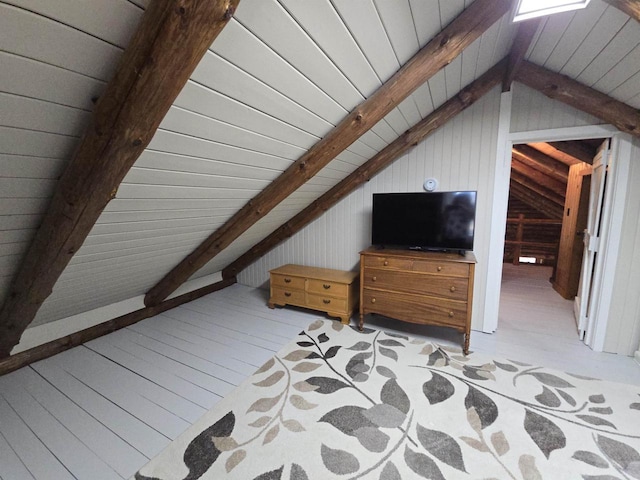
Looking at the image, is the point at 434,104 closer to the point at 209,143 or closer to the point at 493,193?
the point at 493,193

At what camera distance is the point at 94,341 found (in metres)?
2.56

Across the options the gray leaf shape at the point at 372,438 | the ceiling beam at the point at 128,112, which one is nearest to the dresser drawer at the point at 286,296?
the gray leaf shape at the point at 372,438

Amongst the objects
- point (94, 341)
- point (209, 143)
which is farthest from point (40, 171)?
point (94, 341)

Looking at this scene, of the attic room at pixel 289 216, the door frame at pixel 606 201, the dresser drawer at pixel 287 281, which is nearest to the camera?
the attic room at pixel 289 216

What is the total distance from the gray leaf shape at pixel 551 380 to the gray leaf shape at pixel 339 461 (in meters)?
1.59

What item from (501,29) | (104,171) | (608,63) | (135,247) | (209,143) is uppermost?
(501,29)

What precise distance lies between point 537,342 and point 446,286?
1.12 meters

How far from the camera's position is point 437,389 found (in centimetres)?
191

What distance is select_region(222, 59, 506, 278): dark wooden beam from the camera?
235 cm

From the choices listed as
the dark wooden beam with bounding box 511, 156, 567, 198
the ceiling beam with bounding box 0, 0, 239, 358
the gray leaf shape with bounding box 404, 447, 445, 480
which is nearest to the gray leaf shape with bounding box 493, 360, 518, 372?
the gray leaf shape with bounding box 404, 447, 445, 480

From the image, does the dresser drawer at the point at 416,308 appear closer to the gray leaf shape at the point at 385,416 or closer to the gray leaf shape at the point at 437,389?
the gray leaf shape at the point at 437,389

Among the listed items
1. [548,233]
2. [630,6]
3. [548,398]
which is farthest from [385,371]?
[548,233]

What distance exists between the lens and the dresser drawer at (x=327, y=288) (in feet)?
9.62

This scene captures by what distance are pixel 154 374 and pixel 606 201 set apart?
3990 millimetres
